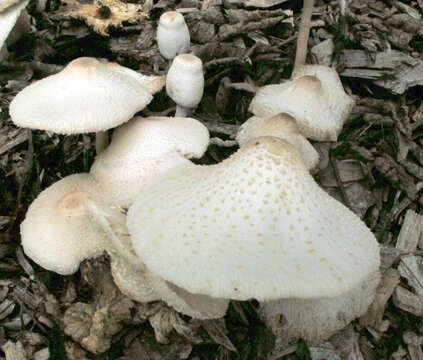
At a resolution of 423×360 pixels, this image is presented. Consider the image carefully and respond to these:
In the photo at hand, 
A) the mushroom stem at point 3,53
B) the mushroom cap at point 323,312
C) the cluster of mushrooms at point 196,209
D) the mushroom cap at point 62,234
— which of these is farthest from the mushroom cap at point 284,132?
the mushroom stem at point 3,53

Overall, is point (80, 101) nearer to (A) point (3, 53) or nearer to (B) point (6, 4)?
(B) point (6, 4)

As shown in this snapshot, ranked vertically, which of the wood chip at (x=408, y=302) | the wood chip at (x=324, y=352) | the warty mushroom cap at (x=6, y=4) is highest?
the warty mushroom cap at (x=6, y=4)

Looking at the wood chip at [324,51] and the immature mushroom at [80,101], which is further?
the wood chip at [324,51]

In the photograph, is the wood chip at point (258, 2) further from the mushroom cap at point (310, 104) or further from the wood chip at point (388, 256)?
the wood chip at point (388, 256)

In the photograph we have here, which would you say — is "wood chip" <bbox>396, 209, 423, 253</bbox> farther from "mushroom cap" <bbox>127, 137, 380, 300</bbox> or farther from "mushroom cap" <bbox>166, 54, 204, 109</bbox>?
"mushroom cap" <bbox>166, 54, 204, 109</bbox>

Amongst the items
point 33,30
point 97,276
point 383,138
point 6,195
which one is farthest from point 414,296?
point 33,30

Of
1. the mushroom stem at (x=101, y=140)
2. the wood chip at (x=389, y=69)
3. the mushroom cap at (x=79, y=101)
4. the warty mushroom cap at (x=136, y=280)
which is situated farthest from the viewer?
the wood chip at (x=389, y=69)

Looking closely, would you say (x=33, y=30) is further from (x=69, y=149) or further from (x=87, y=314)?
(x=87, y=314)

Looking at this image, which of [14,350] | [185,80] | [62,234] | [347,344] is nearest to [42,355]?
[14,350]
